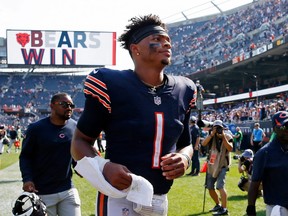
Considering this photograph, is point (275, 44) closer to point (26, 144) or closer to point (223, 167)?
point (223, 167)

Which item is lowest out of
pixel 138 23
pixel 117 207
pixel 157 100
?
pixel 117 207

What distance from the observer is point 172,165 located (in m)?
2.51

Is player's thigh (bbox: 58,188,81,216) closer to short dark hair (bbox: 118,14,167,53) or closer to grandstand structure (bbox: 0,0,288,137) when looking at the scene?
short dark hair (bbox: 118,14,167,53)

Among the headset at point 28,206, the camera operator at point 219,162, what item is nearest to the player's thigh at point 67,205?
the headset at point 28,206

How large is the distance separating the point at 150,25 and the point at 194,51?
51260 millimetres

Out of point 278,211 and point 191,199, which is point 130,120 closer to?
point 278,211

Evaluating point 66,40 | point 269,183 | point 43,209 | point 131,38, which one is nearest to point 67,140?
point 43,209

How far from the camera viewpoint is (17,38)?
49969mm

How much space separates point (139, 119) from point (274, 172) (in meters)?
2.35

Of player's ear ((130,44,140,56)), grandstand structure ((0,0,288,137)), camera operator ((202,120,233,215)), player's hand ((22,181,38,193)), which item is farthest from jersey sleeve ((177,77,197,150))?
grandstand structure ((0,0,288,137))

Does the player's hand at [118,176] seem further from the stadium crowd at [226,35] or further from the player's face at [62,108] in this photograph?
the stadium crowd at [226,35]

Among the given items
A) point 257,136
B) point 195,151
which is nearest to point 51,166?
point 195,151

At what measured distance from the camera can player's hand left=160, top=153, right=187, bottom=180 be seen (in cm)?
250

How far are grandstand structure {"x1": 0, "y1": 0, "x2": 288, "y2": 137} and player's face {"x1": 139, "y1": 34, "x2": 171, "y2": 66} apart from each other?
26.2 meters
